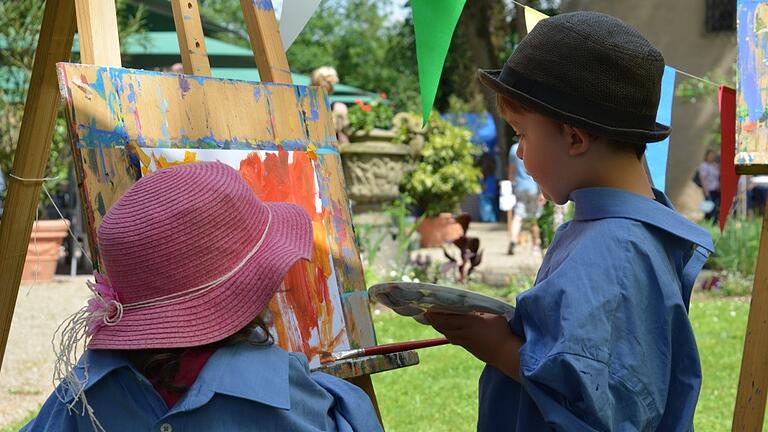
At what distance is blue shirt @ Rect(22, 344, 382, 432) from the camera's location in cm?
161

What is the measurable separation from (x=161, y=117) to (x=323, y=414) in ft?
2.89

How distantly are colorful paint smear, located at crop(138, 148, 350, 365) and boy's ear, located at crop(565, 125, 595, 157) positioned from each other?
0.77 metres

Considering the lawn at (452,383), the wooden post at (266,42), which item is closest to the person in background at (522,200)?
the lawn at (452,383)

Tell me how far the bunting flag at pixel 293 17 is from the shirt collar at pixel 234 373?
46.7 inches

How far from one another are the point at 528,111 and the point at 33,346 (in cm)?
531

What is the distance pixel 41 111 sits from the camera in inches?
101

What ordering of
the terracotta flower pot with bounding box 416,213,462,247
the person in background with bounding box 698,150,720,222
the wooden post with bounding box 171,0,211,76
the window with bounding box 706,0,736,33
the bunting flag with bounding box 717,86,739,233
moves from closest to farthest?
the wooden post with bounding box 171,0,211,76, the bunting flag with bounding box 717,86,739,233, the terracotta flower pot with bounding box 416,213,462,247, the window with bounding box 706,0,736,33, the person in background with bounding box 698,150,720,222

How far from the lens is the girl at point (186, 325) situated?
5.34ft

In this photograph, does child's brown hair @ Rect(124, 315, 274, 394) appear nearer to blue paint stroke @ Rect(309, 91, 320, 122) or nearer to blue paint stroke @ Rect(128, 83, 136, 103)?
blue paint stroke @ Rect(128, 83, 136, 103)

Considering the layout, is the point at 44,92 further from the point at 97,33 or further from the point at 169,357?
the point at 169,357

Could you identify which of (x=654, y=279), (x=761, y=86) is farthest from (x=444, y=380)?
(x=654, y=279)

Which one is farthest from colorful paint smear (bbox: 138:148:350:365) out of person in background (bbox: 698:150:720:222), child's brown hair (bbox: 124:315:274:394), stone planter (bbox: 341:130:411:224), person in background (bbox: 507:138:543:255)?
person in background (bbox: 698:150:720:222)

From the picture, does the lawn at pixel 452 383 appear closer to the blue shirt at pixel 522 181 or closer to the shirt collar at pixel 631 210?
the shirt collar at pixel 631 210

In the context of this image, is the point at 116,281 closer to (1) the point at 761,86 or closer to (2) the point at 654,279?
(2) the point at 654,279
